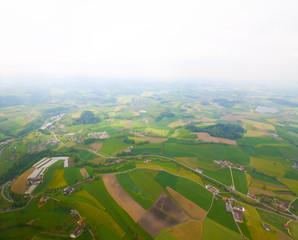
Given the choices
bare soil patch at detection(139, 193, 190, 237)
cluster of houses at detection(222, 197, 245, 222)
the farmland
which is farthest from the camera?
cluster of houses at detection(222, 197, 245, 222)

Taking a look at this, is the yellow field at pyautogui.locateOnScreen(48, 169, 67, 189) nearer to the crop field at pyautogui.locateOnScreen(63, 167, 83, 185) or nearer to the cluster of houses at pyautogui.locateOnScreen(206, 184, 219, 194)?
the crop field at pyautogui.locateOnScreen(63, 167, 83, 185)

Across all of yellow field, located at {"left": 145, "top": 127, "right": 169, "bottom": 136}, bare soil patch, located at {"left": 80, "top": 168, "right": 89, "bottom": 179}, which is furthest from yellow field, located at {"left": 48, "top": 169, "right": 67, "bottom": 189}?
yellow field, located at {"left": 145, "top": 127, "right": 169, "bottom": 136}

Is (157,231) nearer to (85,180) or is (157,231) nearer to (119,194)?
(119,194)

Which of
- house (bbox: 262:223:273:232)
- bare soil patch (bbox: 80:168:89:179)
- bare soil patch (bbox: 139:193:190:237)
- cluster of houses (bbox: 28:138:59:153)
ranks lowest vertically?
cluster of houses (bbox: 28:138:59:153)

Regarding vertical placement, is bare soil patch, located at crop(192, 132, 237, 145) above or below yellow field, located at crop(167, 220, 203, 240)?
below

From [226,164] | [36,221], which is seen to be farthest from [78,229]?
[226,164]

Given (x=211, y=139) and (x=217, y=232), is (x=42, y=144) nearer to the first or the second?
(x=217, y=232)
